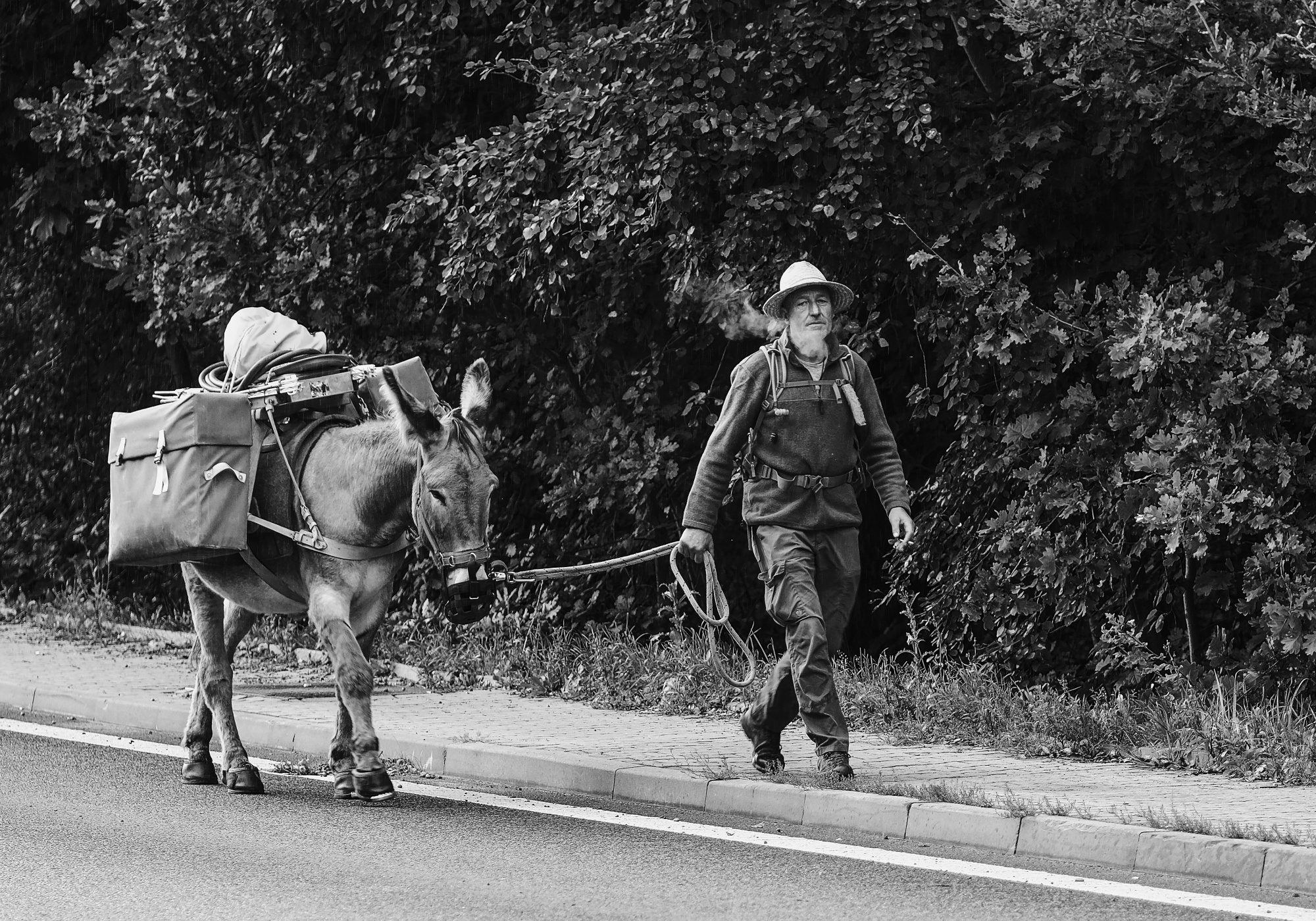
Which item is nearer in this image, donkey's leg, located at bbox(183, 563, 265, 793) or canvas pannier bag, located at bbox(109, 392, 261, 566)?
canvas pannier bag, located at bbox(109, 392, 261, 566)

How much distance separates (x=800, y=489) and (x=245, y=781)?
9.55 feet

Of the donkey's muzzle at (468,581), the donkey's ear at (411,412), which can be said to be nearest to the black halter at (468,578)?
the donkey's muzzle at (468,581)

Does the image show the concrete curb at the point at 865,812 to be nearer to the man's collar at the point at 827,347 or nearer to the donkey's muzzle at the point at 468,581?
the donkey's muzzle at the point at 468,581

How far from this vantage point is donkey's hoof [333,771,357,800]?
8.23 m

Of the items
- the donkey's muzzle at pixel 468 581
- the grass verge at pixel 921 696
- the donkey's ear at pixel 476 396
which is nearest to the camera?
the donkey's muzzle at pixel 468 581

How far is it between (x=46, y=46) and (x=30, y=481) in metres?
4.67

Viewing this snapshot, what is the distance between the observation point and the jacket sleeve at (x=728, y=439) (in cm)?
812

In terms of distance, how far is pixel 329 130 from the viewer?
14.0 meters

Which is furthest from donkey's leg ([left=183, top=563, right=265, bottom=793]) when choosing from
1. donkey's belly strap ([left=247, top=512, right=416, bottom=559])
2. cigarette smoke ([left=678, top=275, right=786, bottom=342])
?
cigarette smoke ([left=678, top=275, right=786, bottom=342])

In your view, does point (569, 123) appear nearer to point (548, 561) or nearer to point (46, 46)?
point (548, 561)

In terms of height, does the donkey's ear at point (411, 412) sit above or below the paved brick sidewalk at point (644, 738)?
above

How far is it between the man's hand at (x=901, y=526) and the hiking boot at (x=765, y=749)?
932 millimetres

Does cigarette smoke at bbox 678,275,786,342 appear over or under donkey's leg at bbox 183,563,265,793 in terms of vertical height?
over

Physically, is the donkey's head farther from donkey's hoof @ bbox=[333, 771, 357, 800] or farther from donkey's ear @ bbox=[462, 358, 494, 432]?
donkey's hoof @ bbox=[333, 771, 357, 800]
